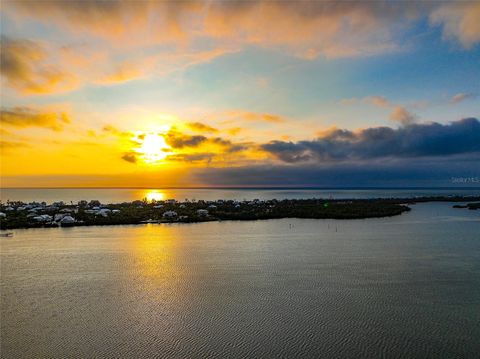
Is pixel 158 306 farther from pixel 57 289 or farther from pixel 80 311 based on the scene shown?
pixel 57 289

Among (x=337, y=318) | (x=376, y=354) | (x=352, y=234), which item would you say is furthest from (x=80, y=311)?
(x=352, y=234)

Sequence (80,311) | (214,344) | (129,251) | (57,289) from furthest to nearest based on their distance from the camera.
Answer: (129,251)
(57,289)
(80,311)
(214,344)

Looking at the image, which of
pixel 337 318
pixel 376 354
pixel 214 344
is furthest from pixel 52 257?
pixel 376 354

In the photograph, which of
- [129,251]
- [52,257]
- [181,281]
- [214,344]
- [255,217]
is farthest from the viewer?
[255,217]

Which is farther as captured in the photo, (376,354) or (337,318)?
(337,318)

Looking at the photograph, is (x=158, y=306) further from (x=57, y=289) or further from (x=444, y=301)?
(x=444, y=301)

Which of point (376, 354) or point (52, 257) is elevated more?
point (52, 257)
